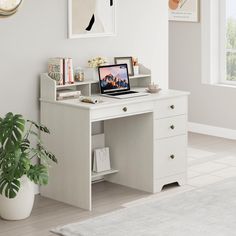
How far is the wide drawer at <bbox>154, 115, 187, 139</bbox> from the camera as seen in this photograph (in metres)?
5.25

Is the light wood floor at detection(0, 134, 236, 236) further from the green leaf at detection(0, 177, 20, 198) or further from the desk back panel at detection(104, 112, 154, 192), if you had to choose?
the green leaf at detection(0, 177, 20, 198)

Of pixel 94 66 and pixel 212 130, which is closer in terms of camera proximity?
pixel 94 66

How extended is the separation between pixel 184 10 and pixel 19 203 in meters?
3.54

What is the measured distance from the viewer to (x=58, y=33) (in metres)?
5.23

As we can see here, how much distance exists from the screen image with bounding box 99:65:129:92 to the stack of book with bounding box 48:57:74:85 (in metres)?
0.27

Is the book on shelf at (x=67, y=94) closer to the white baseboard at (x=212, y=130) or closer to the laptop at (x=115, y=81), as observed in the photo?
the laptop at (x=115, y=81)

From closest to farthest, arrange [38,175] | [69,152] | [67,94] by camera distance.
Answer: [38,175]
[69,152]
[67,94]

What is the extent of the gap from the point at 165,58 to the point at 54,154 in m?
1.53

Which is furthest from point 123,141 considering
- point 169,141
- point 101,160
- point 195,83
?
point 195,83

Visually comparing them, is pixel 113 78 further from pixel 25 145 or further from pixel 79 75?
pixel 25 145

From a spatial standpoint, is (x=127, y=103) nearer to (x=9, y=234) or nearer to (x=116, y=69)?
(x=116, y=69)

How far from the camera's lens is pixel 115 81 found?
5387mm

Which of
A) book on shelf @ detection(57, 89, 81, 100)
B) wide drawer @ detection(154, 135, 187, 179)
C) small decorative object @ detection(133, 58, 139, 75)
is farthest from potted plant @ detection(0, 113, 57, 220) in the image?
small decorative object @ detection(133, 58, 139, 75)

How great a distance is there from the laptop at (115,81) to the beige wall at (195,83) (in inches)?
77.9
